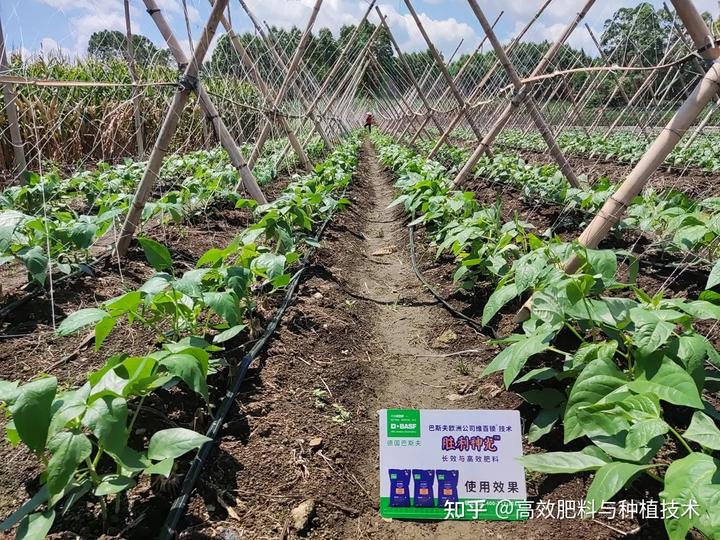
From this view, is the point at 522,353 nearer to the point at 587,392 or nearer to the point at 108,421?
the point at 587,392

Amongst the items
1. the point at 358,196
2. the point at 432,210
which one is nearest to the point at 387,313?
the point at 432,210

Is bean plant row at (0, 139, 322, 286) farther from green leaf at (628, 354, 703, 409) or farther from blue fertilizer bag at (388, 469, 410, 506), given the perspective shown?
green leaf at (628, 354, 703, 409)

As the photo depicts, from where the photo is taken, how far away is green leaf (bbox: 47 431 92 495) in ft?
4.25

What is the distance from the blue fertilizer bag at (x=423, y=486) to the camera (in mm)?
1707

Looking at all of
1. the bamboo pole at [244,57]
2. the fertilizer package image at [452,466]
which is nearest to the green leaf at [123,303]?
the fertilizer package image at [452,466]

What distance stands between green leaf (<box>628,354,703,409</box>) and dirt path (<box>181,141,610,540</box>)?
1.55ft

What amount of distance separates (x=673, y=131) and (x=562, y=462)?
1.83 meters

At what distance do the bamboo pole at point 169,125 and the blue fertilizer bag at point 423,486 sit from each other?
2676 mm

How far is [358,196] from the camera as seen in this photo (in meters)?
8.02

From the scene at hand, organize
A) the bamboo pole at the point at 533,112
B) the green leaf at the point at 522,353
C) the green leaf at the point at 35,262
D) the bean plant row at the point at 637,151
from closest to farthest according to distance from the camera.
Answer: the green leaf at the point at 522,353 → the green leaf at the point at 35,262 → the bamboo pole at the point at 533,112 → the bean plant row at the point at 637,151

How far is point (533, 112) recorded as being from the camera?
5512mm

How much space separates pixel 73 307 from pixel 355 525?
7.39 ft

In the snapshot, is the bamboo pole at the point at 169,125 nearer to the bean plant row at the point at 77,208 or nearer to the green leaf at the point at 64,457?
the bean plant row at the point at 77,208

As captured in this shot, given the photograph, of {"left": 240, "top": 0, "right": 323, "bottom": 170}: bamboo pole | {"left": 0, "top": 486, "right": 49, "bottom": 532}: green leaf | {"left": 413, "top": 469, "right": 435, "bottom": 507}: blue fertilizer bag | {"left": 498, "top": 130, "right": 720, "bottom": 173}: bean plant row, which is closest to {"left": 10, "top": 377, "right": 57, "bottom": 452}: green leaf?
{"left": 0, "top": 486, "right": 49, "bottom": 532}: green leaf
